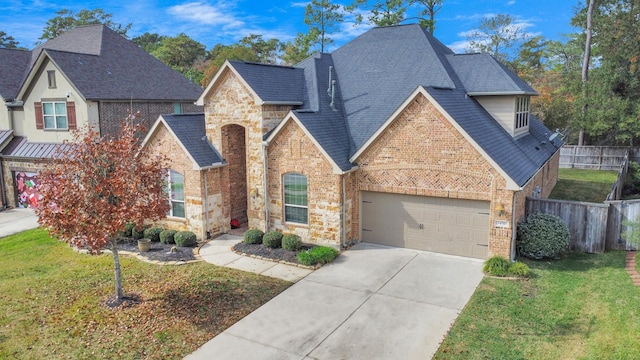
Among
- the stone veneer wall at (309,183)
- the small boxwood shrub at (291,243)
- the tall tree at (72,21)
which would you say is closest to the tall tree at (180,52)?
the tall tree at (72,21)

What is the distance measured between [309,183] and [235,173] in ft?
14.2

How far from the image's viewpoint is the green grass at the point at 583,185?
24.3 m

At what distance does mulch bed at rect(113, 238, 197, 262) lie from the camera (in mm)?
16409

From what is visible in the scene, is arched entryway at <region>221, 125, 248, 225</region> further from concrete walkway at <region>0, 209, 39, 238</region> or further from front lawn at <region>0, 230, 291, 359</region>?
concrete walkway at <region>0, 209, 39, 238</region>

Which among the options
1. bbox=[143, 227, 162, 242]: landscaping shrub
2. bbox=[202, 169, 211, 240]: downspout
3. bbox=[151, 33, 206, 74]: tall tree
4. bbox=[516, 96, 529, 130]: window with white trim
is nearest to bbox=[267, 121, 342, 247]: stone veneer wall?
bbox=[202, 169, 211, 240]: downspout

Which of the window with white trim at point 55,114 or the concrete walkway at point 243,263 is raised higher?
the window with white trim at point 55,114

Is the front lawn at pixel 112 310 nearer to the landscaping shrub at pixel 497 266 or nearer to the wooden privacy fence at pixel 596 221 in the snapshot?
the landscaping shrub at pixel 497 266

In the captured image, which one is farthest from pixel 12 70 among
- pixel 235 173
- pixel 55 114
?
pixel 235 173

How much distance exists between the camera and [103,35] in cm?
2942

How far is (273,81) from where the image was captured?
19.1 metres

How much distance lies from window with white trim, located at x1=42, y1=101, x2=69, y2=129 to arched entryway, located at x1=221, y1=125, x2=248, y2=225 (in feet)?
36.3

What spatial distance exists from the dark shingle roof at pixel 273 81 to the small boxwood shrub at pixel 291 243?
17.4ft

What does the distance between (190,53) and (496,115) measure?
56762 mm

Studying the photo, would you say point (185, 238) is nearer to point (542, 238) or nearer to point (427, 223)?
point (427, 223)
